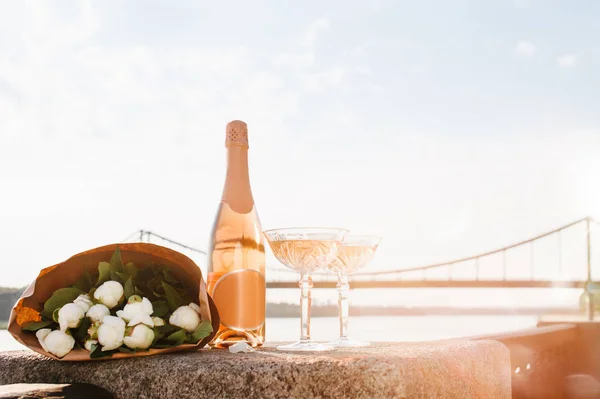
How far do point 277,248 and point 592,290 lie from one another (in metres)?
10.1

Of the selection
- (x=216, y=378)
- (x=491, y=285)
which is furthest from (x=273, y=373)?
(x=491, y=285)

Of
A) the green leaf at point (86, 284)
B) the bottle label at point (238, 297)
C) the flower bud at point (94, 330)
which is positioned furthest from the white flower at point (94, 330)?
the bottle label at point (238, 297)

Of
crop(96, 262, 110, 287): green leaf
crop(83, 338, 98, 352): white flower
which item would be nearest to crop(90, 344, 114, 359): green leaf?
crop(83, 338, 98, 352): white flower

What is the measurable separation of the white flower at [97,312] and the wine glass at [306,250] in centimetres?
31

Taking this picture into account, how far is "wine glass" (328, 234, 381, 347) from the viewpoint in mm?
1217

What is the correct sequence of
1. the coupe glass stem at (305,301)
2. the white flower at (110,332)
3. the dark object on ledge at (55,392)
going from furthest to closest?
the coupe glass stem at (305,301) < the white flower at (110,332) < the dark object on ledge at (55,392)

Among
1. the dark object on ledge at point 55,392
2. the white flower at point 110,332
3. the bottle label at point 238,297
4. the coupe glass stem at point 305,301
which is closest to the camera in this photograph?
the dark object on ledge at point 55,392

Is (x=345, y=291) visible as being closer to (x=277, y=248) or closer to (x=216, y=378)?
(x=277, y=248)

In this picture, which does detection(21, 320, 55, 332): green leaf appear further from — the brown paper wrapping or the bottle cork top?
the bottle cork top

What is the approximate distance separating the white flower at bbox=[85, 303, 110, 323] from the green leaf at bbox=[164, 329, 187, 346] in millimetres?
127

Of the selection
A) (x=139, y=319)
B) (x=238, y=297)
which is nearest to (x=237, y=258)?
(x=238, y=297)

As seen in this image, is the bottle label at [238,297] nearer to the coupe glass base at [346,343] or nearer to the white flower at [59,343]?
the coupe glass base at [346,343]

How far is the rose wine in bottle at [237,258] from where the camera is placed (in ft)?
4.19

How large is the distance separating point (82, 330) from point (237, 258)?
358 mm
